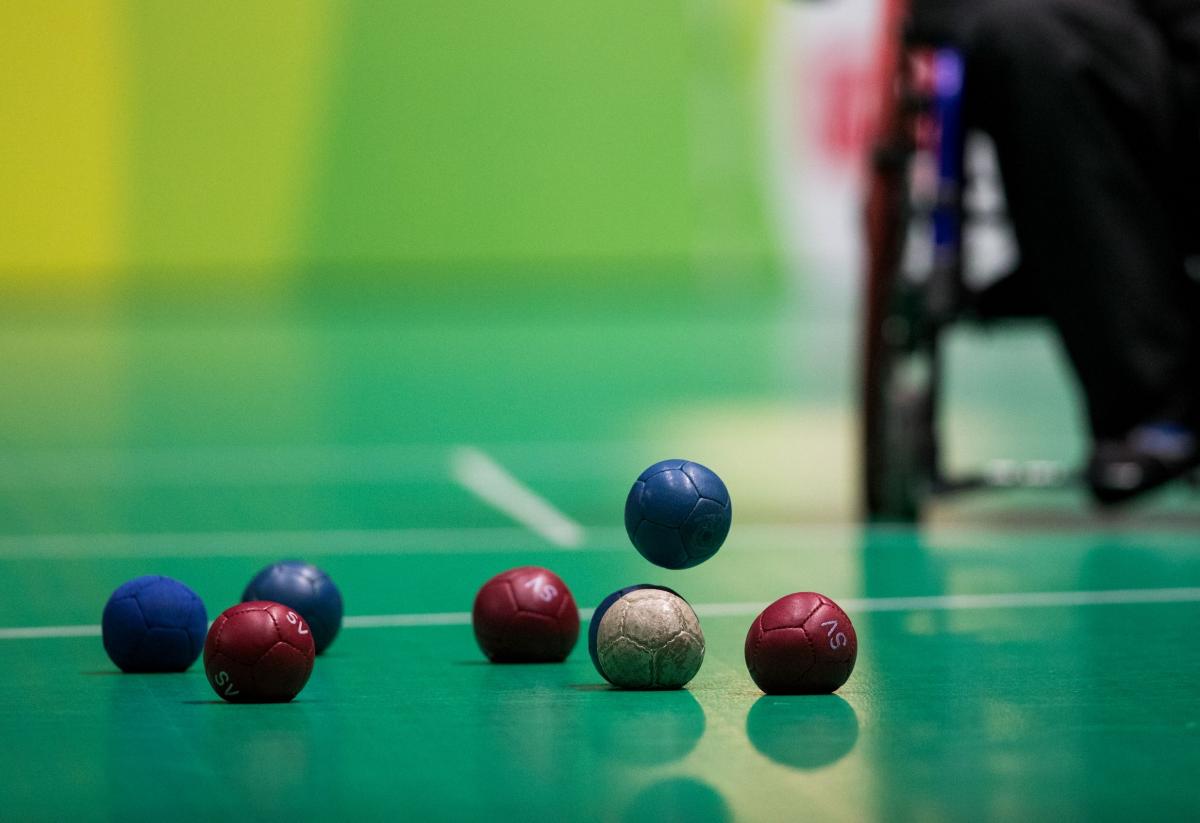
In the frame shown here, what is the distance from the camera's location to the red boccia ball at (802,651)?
6.97ft

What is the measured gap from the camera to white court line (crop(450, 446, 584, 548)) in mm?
3797

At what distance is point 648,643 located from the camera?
2.16m

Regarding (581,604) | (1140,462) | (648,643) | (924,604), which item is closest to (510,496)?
(1140,462)

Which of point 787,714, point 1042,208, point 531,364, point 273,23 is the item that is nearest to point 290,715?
point 787,714

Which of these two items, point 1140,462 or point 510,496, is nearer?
point 1140,462

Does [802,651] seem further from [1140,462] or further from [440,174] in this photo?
[440,174]

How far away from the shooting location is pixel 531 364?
8609 millimetres

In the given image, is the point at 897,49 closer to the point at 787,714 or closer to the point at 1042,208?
the point at 1042,208

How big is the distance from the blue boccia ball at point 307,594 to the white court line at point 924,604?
22 cm

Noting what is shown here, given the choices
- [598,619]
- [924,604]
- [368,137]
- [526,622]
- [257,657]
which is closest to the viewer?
[257,657]

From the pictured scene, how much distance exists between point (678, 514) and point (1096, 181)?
1.80m

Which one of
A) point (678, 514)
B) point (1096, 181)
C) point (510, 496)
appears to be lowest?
point (510, 496)

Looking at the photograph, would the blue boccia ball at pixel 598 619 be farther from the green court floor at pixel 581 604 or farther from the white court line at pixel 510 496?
the white court line at pixel 510 496

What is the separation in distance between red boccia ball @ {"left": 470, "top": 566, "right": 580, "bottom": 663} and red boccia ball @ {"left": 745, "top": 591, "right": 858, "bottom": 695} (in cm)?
31
